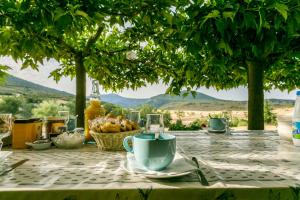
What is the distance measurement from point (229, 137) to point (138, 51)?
189cm

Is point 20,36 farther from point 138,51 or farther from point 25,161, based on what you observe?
point 138,51

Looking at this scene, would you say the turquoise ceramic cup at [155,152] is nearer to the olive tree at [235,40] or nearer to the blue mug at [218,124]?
the blue mug at [218,124]

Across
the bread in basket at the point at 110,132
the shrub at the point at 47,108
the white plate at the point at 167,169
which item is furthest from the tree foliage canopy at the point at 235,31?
the shrub at the point at 47,108

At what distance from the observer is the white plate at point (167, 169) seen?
655mm

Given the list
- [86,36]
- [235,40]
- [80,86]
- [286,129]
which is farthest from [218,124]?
[86,36]

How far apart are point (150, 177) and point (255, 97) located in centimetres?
218

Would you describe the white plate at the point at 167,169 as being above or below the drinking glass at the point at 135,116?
below

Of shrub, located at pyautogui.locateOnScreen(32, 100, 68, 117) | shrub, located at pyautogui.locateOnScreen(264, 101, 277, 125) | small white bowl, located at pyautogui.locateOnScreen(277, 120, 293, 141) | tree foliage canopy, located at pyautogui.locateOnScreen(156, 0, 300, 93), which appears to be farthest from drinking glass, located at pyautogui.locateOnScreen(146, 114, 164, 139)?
shrub, located at pyautogui.locateOnScreen(264, 101, 277, 125)

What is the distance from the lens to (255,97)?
258cm

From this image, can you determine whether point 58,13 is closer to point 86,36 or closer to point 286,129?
point 286,129

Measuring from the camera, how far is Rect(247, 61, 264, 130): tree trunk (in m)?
2.54

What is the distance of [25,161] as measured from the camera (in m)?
0.89

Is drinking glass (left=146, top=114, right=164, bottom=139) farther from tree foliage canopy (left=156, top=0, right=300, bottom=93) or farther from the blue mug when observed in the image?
tree foliage canopy (left=156, top=0, right=300, bottom=93)

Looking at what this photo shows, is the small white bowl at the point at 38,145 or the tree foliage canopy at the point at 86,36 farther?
the tree foliage canopy at the point at 86,36
